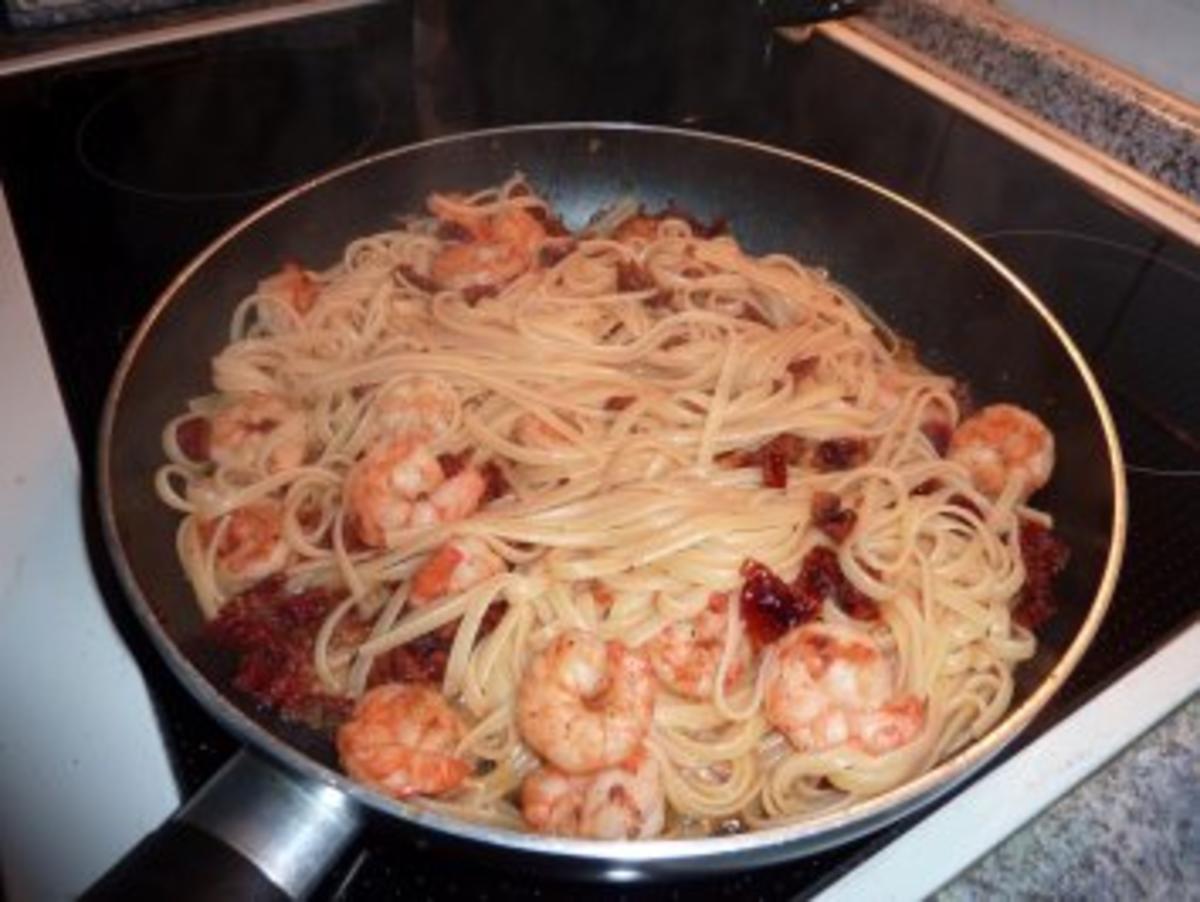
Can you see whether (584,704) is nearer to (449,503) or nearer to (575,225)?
(449,503)

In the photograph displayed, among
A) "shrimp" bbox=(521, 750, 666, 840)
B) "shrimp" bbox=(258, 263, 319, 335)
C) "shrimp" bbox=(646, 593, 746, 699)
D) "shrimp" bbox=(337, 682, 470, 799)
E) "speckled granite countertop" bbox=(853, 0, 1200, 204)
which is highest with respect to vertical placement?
"speckled granite countertop" bbox=(853, 0, 1200, 204)

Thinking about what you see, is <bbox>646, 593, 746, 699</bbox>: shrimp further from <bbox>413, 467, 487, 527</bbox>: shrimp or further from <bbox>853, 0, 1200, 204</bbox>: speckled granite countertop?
<bbox>853, 0, 1200, 204</bbox>: speckled granite countertop

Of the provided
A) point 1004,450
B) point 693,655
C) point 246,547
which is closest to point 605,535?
point 693,655

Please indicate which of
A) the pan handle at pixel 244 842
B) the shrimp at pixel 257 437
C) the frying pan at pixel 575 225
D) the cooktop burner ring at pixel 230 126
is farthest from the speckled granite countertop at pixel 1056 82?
the pan handle at pixel 244 842

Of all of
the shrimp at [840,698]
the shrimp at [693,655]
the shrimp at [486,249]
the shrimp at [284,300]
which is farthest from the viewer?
the shrimp at [486,249]

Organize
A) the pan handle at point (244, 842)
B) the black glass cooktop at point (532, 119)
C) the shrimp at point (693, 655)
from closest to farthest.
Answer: the pan handle at point (244, 842) < the shrimp at point (693, 655) < the black glass cooktop at point (532, 119)

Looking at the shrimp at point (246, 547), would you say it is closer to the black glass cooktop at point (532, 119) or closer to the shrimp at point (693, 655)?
the black glass cooktop at point (532, 119)

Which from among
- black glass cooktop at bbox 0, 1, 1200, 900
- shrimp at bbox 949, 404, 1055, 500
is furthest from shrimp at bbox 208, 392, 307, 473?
shrimp at bbox 949, 404, 1055, 500
